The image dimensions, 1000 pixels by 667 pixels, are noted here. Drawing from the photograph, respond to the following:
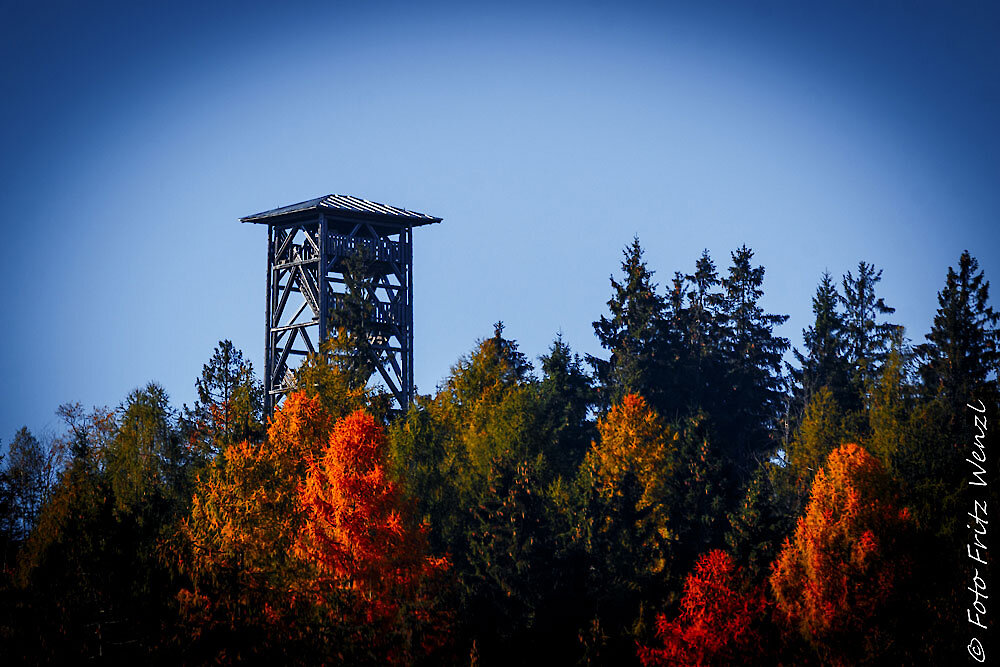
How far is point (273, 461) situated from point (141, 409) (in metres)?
17.8

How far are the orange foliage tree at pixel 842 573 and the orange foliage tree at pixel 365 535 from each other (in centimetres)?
1243

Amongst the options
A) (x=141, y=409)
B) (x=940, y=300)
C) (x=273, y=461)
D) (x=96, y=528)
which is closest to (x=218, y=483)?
(x=273, y=461)

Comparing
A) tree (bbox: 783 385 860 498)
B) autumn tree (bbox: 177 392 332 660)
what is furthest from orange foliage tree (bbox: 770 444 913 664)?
autumn tree (bbox: 177 392 332 660)

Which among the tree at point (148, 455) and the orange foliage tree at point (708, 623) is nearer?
the orange foliage tree at point (708, 623)

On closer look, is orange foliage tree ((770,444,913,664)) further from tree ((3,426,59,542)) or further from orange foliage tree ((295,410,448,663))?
tree ((3,426,59,542))

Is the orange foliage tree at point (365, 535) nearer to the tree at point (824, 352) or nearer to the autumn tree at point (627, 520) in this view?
the autumn tree at point (627, 520)

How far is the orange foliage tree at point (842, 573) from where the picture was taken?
145ft

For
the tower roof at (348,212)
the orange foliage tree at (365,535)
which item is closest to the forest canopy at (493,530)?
the orange foliage tree at (365,535)

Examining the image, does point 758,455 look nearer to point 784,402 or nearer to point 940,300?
point 784,402

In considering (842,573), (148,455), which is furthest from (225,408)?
(842,573)

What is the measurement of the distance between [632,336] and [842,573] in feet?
94.2

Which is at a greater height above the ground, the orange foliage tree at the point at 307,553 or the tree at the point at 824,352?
the tree at the point at 824,352

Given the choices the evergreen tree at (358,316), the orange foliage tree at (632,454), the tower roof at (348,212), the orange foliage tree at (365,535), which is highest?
the tower roof at (348,212)

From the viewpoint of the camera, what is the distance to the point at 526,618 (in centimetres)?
4094
